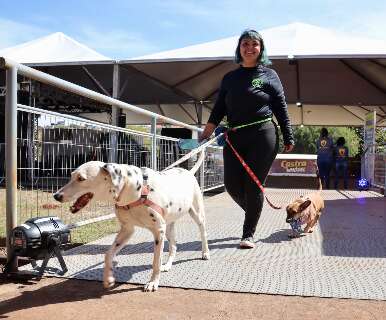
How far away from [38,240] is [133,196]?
0.83 m

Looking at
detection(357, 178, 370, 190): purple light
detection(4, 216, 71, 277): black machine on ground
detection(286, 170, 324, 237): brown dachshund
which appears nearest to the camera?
detection(4, 216, 71, 277): black machine on ground

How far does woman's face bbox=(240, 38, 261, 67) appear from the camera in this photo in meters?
4.61

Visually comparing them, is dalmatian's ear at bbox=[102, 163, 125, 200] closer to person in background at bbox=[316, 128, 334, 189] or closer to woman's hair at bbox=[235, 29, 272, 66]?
woman's hair at bbox=[235, 29, 272, 66]

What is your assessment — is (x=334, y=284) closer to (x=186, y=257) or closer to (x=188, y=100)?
(x=186, y=257)

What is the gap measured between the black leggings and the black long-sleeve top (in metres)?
0.11

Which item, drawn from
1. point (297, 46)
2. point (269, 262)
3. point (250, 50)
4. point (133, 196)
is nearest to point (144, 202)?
point (133, 196)

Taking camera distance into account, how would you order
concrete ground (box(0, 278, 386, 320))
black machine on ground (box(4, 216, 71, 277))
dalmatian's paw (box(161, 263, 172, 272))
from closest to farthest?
concrete ground (box(0, 278, 386, 320))
black machine on ground (box(4, 216, 71, 277))
dalmatian's paw (box(161, 263, 172, 272))

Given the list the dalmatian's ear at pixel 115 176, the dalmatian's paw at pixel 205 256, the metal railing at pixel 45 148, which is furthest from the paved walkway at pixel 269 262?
the dalmatian's ear at pixel 115 176

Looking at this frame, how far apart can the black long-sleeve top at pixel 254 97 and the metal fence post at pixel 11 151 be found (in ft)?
6.72

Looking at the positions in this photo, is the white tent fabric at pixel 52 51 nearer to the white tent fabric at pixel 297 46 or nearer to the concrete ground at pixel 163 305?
the white tent fabric at pixel 297 46

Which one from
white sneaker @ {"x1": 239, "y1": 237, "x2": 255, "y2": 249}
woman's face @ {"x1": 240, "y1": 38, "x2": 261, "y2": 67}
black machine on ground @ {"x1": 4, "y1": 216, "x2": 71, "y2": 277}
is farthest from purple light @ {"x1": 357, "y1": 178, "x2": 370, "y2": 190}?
black machine on ground @ {"x1": 4, "y1": 216, "x2": 71, "y2": 277}

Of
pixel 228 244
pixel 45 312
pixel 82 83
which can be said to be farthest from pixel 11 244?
pixel 82 83

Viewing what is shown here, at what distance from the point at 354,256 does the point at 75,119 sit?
2.87 meters

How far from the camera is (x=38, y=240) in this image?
347 centimetres
